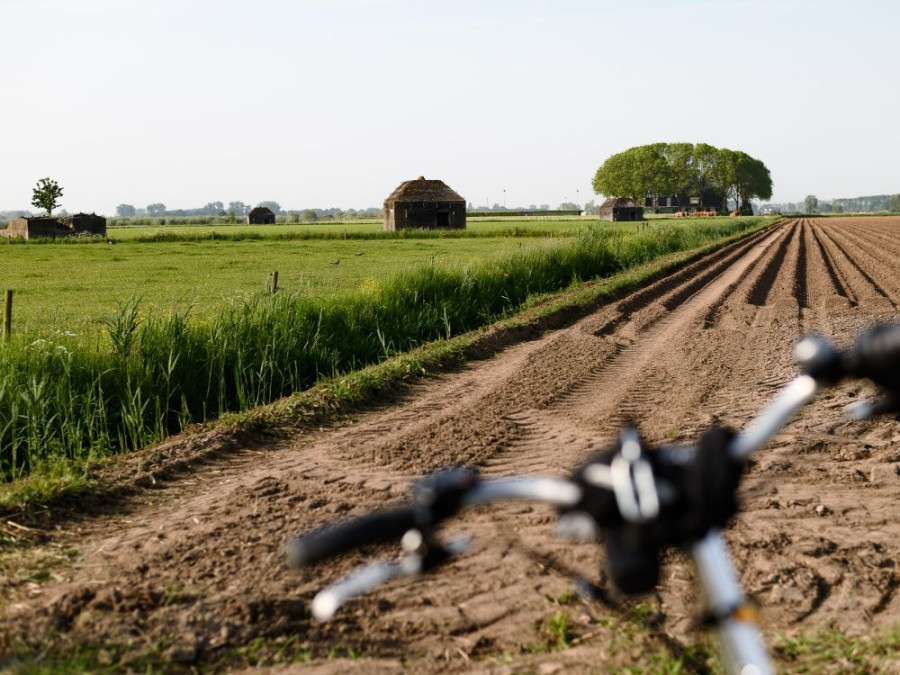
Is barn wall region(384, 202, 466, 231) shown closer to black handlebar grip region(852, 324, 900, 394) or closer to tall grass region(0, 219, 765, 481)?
tall grass region(0, 219, 765, 481)

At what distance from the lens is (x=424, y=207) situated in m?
85.1

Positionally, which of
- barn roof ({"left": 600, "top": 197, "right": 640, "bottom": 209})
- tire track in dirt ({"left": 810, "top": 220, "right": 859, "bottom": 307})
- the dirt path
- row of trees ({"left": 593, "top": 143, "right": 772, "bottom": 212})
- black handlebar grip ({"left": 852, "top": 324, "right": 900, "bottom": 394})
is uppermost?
row of trees ({"left": 593, "top": 143, "right": 772, "bottom": 212})

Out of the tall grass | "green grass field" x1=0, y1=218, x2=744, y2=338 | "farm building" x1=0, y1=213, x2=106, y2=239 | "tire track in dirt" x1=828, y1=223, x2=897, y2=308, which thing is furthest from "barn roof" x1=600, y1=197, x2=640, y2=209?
the tall grass

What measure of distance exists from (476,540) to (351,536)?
4589mm

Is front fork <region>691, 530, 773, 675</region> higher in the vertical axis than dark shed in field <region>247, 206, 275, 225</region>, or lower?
lower

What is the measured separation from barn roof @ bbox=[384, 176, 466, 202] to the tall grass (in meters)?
68.8

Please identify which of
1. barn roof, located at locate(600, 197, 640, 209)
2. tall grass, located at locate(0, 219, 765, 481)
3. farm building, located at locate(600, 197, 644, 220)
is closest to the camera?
tall grass, located at locate(0, 219, 765, 481)

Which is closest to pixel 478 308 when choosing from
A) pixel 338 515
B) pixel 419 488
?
pixel 338 515

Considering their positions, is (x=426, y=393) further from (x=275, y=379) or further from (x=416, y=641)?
(x=416, y=641)

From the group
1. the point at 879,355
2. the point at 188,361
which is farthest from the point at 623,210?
the point at 879,355

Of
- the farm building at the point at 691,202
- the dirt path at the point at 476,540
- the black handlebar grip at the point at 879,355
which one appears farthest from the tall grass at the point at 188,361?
the farm building at the point at 691,202

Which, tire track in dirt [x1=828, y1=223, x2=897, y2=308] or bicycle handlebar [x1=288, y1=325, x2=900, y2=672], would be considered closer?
bicycle handlebar [x1=288, y1=325, x2=900, y2=672]

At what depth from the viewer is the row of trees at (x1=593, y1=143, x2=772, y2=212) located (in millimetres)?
164500

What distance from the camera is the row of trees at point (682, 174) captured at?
16450 cm
